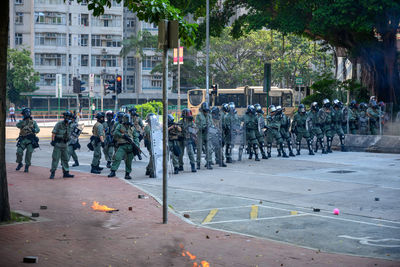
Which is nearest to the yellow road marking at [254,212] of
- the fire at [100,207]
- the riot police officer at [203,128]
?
the fire at [100,207]

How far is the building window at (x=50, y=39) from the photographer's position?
71.4 meters

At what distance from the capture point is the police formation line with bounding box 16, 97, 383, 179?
1542cm

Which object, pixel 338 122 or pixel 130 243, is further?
pixel 338 122

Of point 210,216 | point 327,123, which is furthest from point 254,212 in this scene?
point 327,123

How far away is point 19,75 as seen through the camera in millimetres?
64062

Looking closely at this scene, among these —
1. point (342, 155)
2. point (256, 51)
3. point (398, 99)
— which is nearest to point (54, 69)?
point (256, 51)

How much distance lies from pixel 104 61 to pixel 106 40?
2544mm

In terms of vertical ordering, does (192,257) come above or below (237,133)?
below

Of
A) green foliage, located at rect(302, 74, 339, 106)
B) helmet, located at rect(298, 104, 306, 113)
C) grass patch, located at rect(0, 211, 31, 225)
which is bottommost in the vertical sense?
grass patch, located at rect(0, 211, 31, 225)

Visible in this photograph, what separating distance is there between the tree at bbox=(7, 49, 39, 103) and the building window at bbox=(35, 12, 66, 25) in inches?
241

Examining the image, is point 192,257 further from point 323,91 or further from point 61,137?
point 323,91

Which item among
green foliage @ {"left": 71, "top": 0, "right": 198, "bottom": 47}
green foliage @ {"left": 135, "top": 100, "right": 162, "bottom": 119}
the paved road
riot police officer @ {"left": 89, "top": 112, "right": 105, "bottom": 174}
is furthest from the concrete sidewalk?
green foliage @ {"left": 135, "top": 100, "right": 162, "bottom": 119}

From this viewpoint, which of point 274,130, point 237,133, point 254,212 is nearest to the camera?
point 254,212

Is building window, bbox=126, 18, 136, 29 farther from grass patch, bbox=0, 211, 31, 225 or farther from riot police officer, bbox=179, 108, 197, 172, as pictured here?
grass patch, bbox=0, 211, 31, 225
